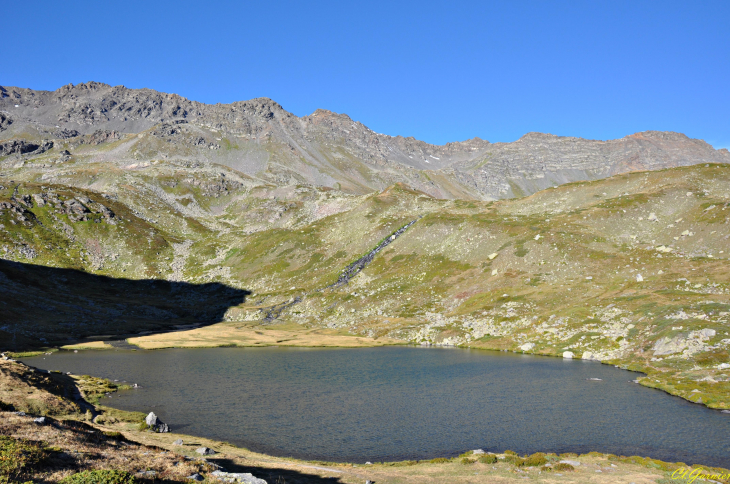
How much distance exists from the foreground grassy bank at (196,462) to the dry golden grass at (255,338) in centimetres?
7184

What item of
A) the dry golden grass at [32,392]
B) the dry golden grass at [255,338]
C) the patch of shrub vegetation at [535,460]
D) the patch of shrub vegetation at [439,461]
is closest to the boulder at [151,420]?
the dry golden grass at [32,392]

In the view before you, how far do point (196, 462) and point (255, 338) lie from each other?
97578 millimetres

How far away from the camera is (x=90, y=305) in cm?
14962

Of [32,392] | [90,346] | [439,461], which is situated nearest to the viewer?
[439,461]

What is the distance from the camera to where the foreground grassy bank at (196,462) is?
82.3 ft

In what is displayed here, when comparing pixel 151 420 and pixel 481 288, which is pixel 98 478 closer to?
pixel 151 420

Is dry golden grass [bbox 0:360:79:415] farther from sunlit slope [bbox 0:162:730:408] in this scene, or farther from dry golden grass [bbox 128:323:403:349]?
sunlit slope [bbox 0:162:730:408]

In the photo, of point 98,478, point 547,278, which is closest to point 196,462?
point 98,478

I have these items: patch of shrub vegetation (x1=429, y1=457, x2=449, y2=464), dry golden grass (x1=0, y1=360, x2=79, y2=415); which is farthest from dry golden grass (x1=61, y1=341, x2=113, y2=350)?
patch of shrub vegetation (x1=429, y1=457, x2=449, y2=464)

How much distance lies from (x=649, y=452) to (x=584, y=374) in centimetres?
3668

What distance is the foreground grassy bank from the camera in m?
25.1

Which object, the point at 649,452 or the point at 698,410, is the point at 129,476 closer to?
the point at 649,452

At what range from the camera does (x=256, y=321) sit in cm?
14900

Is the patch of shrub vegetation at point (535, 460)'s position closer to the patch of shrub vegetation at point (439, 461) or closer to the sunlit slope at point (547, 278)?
the patch of shrub vegetation at point (439, 461)
